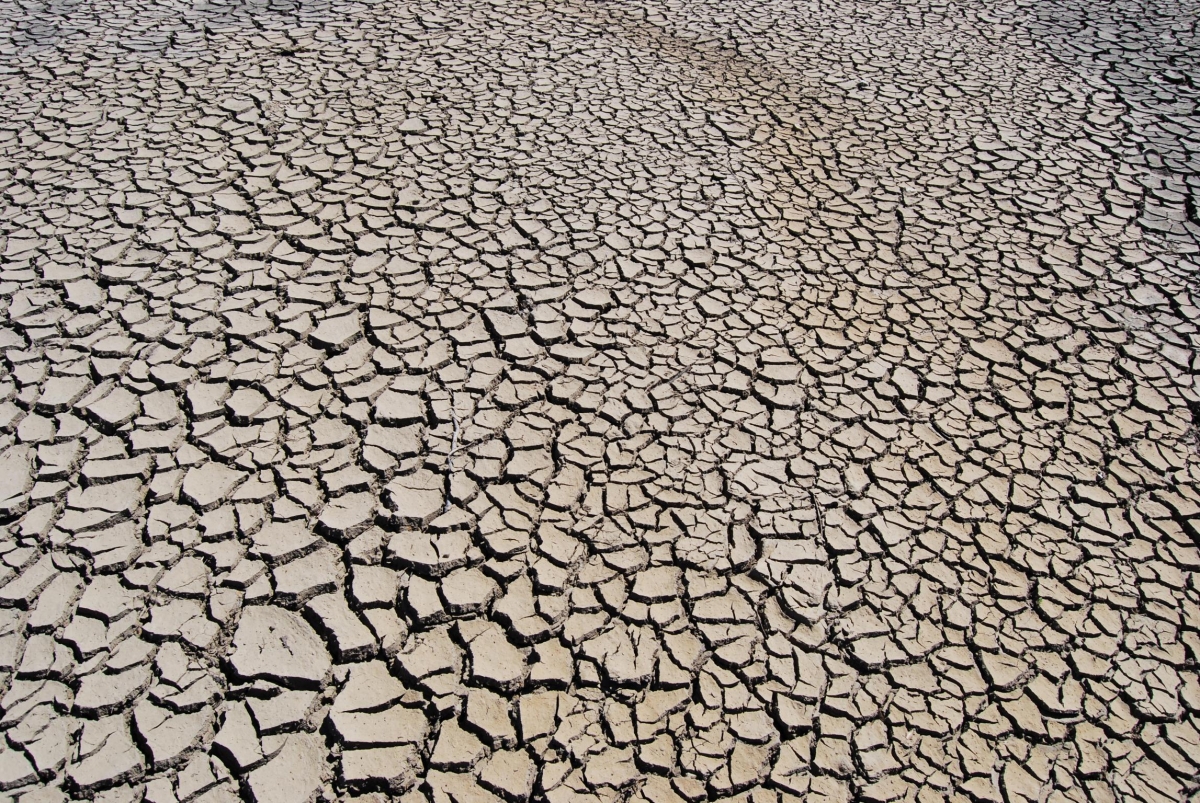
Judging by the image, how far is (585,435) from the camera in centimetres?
209

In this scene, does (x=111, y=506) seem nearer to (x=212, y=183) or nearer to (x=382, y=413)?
(x=382, y=413)

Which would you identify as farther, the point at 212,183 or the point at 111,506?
the point at 212,183

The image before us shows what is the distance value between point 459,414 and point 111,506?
819 millimetres

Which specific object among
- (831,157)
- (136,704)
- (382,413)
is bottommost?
(136,704)

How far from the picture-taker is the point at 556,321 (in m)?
2.41

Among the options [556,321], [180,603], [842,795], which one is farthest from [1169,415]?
[180,603]

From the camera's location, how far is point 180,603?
1640 mm

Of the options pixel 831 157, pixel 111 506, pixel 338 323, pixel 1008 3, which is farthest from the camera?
pixel 1008 3

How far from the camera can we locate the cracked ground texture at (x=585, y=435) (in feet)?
4.95

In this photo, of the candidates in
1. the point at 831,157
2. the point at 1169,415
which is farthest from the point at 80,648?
the point at 831,157

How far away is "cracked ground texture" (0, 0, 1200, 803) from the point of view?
151 centimetres

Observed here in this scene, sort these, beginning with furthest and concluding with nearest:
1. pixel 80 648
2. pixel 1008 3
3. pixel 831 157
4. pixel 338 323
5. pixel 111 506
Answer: pixel 1008 3 → pixel 831 157 → pixel 338 323 → pixel 111 506 → pixel 80 648

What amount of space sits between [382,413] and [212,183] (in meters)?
1.36

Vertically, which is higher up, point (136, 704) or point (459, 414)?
point (459, 414)
